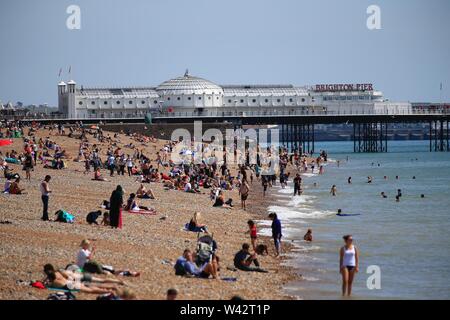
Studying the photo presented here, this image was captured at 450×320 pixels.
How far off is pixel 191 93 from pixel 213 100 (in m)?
2.83

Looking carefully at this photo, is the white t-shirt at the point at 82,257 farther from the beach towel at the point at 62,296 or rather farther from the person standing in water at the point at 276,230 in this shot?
the person standing in water at the point at 276,230

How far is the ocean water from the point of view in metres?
20.9

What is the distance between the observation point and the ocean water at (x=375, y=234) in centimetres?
2089

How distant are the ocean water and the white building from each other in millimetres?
51540

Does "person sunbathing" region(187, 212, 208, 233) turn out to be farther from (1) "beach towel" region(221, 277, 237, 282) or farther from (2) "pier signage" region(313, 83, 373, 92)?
(2) "pier signage" region(313, 83, 373, 92)

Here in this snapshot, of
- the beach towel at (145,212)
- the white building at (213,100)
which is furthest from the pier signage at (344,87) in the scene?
the beach towel at (145,212)

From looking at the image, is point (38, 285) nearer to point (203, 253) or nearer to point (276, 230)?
point (203, 253)

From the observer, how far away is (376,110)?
11562 cm

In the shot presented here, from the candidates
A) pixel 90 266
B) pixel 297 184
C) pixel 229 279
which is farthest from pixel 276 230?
pixel 297 184

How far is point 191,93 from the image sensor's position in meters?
113

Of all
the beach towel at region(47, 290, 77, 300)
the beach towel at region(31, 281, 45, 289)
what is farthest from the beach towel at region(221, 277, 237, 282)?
the beach towel at region(47, 290, 77, 300)

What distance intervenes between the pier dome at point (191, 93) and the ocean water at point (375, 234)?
2026 inches
